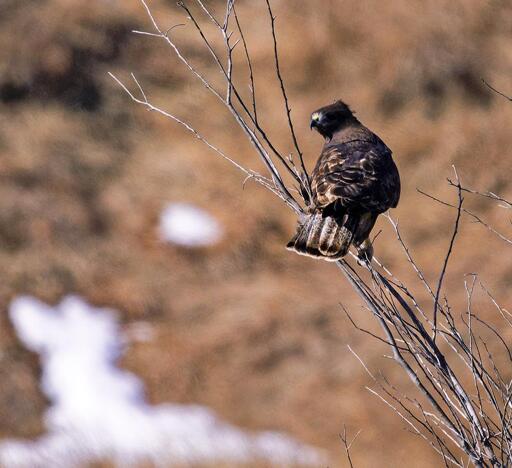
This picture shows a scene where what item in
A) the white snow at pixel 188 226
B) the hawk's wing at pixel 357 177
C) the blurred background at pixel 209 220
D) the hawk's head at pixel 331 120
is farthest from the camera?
the white snow at pixel 188 226

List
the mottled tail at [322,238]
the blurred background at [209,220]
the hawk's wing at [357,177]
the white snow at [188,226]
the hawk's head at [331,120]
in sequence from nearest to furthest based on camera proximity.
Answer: the mottled tail at [322,238], the hawk's wing at [357,177], the hawk's head at [331,120], the blurred background at [209,220], the white snow at [188,226]

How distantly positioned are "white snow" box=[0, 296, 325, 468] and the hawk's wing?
13.7 feet

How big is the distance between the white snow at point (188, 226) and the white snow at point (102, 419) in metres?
1.42

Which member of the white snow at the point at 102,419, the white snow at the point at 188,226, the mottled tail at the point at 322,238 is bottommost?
the mottled tail at the point at 322,238

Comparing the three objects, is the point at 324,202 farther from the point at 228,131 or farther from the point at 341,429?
the point at 228,131

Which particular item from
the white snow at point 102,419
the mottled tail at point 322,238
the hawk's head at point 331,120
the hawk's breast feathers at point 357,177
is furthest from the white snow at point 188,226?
the mottled tail at point 322,238

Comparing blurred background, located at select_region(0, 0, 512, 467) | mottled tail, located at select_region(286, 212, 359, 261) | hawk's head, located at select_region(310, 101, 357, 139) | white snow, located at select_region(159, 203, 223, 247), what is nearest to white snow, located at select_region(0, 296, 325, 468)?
blurred background, located at select_region(0, 0, 512, 467)

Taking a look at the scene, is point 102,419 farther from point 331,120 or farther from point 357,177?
point 357,177

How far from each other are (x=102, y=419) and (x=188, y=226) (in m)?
2.97

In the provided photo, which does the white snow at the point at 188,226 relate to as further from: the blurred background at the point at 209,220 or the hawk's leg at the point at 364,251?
the hawk's leg at the point at 364,251

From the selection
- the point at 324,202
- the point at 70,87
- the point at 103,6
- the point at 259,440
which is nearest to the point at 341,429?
the point at 259,440

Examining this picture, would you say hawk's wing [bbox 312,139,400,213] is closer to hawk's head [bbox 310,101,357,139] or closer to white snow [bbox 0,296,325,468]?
hawk's head [bbox 310,101,357,139]

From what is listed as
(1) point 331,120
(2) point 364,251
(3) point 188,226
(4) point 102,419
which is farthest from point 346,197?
(3) point 188,226

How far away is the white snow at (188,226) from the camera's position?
10.9 m
